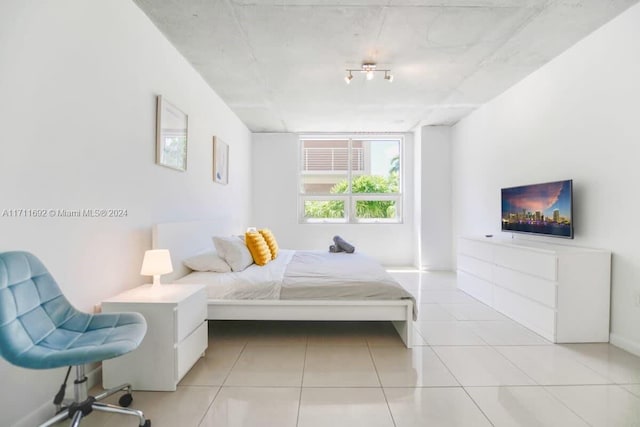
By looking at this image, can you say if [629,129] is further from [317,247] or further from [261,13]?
[317,247]

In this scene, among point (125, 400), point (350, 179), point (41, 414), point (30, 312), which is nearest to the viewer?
point (30, 312)

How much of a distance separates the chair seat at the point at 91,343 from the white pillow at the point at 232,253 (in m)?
1.33

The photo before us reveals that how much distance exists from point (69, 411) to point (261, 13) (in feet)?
9.46

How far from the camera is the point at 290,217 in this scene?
6.51m

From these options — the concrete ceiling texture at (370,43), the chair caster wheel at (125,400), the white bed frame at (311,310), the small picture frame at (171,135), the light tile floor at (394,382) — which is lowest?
the light tile floor at (394,382)

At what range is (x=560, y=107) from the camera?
3271 millimetres

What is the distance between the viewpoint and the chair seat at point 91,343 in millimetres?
1376

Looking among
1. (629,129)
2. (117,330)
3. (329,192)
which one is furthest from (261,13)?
(329,192)

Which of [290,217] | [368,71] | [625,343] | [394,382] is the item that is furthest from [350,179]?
[394,382]

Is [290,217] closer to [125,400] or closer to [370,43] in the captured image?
[370,43]

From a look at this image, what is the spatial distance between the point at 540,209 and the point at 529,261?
75 cm

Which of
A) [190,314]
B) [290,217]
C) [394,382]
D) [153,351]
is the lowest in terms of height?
[394,382]

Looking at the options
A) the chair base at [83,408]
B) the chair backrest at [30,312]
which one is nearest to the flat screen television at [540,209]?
the chair base at [83,408]

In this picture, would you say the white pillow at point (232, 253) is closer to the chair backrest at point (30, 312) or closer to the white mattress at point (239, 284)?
the white mattress at point (239, 284)
